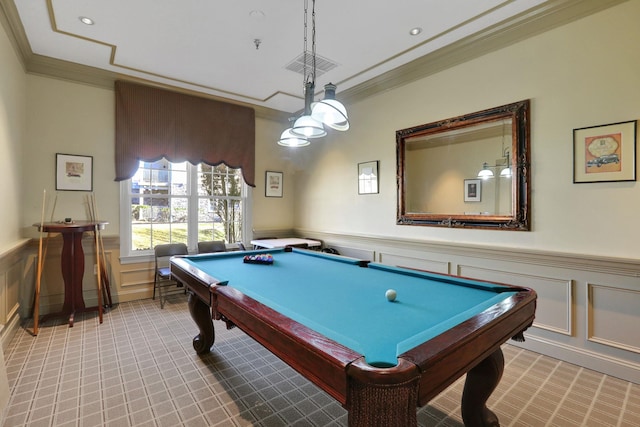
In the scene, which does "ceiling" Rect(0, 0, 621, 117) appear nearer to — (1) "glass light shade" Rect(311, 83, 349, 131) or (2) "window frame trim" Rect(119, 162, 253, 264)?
(1) "glass light shade" Rect(311, 83, 349, 131)

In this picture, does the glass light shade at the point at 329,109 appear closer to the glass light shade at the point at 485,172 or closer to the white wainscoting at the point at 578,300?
the glass light shade at the point at 485,172

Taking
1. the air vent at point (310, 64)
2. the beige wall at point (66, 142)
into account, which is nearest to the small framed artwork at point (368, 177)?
the air vent at point (310, 64)

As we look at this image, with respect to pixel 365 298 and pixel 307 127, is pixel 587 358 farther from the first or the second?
pixel 307 127

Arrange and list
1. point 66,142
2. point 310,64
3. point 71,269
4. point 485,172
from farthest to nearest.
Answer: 1. point 66,142
2. point 310,64
3. point 71,269
4. point 485,172

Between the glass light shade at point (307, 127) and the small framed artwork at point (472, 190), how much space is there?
5.59ft

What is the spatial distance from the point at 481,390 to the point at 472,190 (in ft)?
6.77

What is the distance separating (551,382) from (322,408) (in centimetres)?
174

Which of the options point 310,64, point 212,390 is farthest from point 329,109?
point 212,390

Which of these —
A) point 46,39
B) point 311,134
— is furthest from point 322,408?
point 46,39

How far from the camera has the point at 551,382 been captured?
2340mm

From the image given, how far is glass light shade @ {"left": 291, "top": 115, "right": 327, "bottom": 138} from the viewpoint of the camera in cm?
240

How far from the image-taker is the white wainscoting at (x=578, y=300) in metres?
2.36

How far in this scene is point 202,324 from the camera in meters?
2.71

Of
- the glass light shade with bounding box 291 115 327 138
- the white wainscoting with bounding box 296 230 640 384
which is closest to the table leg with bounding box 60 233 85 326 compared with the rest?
the glass light shade with bounding box 291 115 327 138
